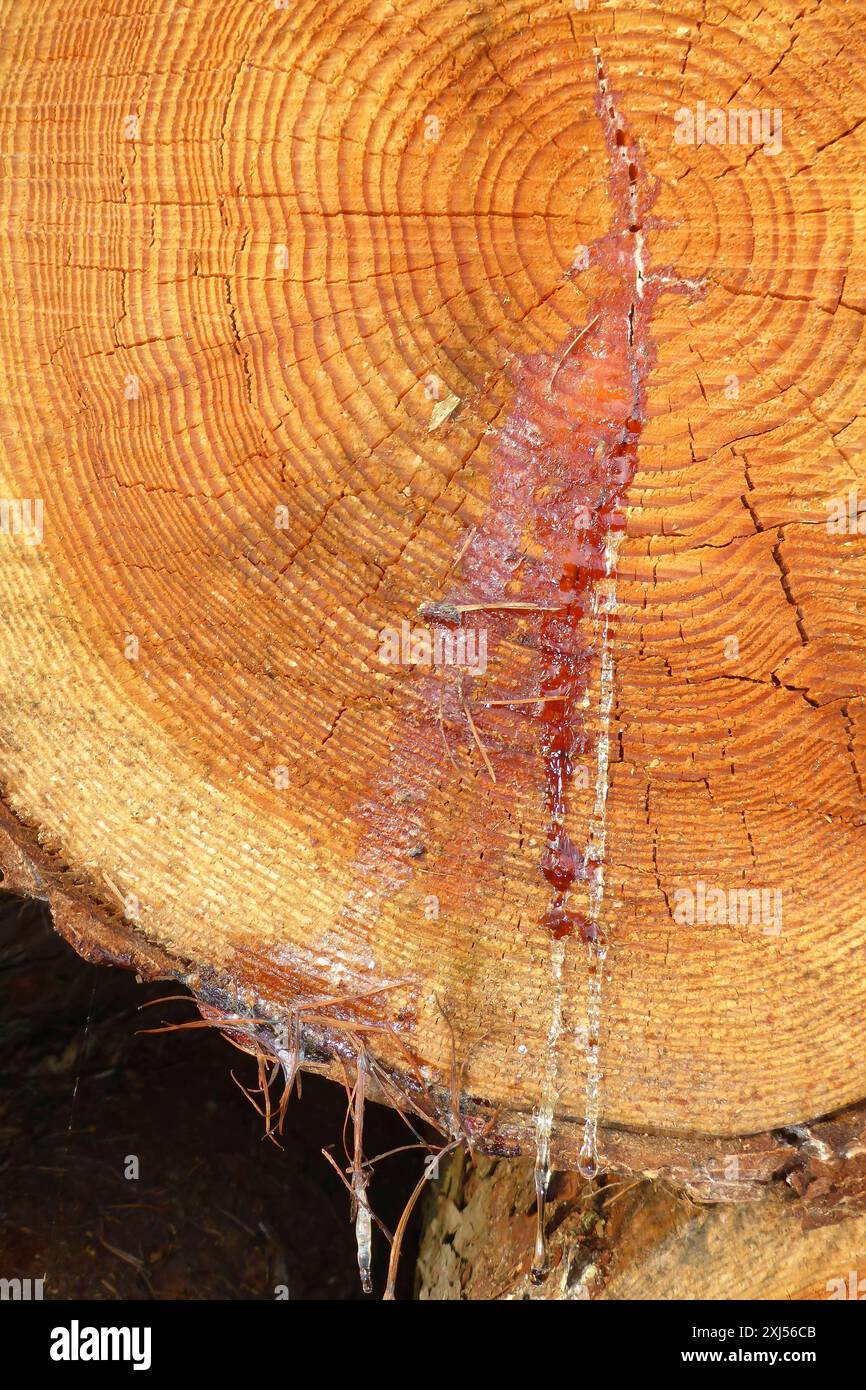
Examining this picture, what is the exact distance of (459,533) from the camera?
1.54 metres

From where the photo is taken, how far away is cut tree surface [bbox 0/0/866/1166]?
4.60 feet

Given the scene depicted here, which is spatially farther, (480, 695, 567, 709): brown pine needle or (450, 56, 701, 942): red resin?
(480, 695, 567, 709): brown pine needle

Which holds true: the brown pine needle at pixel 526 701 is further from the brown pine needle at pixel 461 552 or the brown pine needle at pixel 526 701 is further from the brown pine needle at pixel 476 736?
the brown pine needle at pixel 461 552

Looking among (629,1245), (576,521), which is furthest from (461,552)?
(629,1245)

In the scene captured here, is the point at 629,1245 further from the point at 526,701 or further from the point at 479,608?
the point at 479,608

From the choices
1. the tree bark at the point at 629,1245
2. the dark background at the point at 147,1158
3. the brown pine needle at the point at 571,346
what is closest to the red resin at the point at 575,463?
the brown pine needle at the point at 571,346

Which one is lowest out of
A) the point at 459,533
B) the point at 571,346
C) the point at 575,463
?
the point at 459,533

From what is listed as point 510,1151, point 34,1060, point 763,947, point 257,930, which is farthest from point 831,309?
point 34,1060

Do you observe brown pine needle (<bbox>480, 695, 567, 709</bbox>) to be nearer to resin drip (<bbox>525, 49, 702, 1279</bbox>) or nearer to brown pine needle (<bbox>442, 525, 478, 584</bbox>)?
resin drip (<bbox>525, 49, 702, 1279</bbox>)

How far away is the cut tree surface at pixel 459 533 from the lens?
1402mm

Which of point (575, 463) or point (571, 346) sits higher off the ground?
point (571, 346)

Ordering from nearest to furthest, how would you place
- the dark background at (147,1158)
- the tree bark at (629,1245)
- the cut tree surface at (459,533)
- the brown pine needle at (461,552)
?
1. the cut tree surface at (459,533)
2. the brown pine needle at (461,552)
3. the tree bark at (629,1245)
4. the dark background at (147,1158)

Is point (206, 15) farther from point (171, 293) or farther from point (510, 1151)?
point (510, 1151)

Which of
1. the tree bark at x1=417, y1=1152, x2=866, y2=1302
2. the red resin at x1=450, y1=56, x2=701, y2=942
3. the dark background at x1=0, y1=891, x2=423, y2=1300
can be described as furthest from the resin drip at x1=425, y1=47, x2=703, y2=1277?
the dark background at x1=0, y1=891, x2=423, y2=1300
